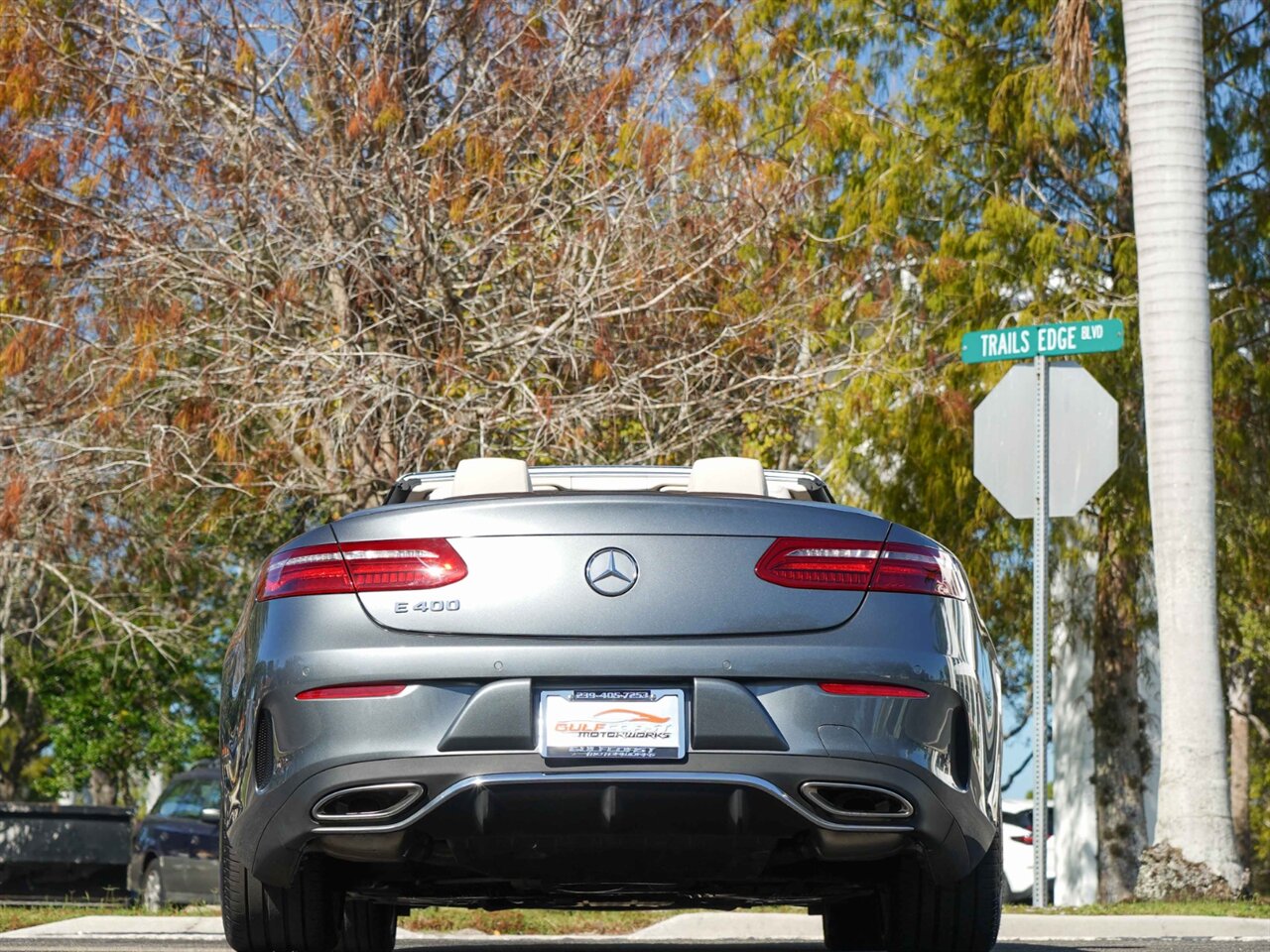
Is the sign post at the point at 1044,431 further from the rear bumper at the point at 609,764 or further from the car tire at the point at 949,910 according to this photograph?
the rear bumper at the point at 609,764

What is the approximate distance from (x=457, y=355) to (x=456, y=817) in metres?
8.24

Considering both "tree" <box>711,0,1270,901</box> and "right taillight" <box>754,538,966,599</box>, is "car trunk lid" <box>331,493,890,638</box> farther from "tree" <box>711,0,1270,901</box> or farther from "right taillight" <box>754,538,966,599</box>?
"tree" <box>711,0,1270,901</box>

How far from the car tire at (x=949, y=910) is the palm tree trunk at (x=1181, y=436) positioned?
6461 millimetres

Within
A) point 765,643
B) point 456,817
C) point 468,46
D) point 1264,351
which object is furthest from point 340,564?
point 1264,351

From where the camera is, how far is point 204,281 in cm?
1283

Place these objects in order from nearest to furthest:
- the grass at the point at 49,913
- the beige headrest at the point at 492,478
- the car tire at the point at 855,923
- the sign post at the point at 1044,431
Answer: the beige headrest at the point at 492,478, the car tire at the point at 855,923, the grass at the point at 49,913, the sign post at the point at 1044,431

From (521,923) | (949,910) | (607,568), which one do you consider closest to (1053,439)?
(521,923)

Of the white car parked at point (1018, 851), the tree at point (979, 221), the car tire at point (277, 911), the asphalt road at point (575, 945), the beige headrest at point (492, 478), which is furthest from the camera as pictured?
the white car parked at point (1018, 851)

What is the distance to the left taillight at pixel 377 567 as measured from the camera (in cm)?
461

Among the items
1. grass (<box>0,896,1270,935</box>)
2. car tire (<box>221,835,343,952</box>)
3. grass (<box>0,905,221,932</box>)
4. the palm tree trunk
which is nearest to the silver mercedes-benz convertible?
A: car tire (<box>221,835,343,952</box>)

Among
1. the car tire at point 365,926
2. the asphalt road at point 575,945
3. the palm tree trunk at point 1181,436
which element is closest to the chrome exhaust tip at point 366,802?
the car tire at point 365,926

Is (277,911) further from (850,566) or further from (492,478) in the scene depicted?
(850,566)

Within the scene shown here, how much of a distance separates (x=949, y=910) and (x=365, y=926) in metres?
2.08

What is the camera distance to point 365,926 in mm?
6227
